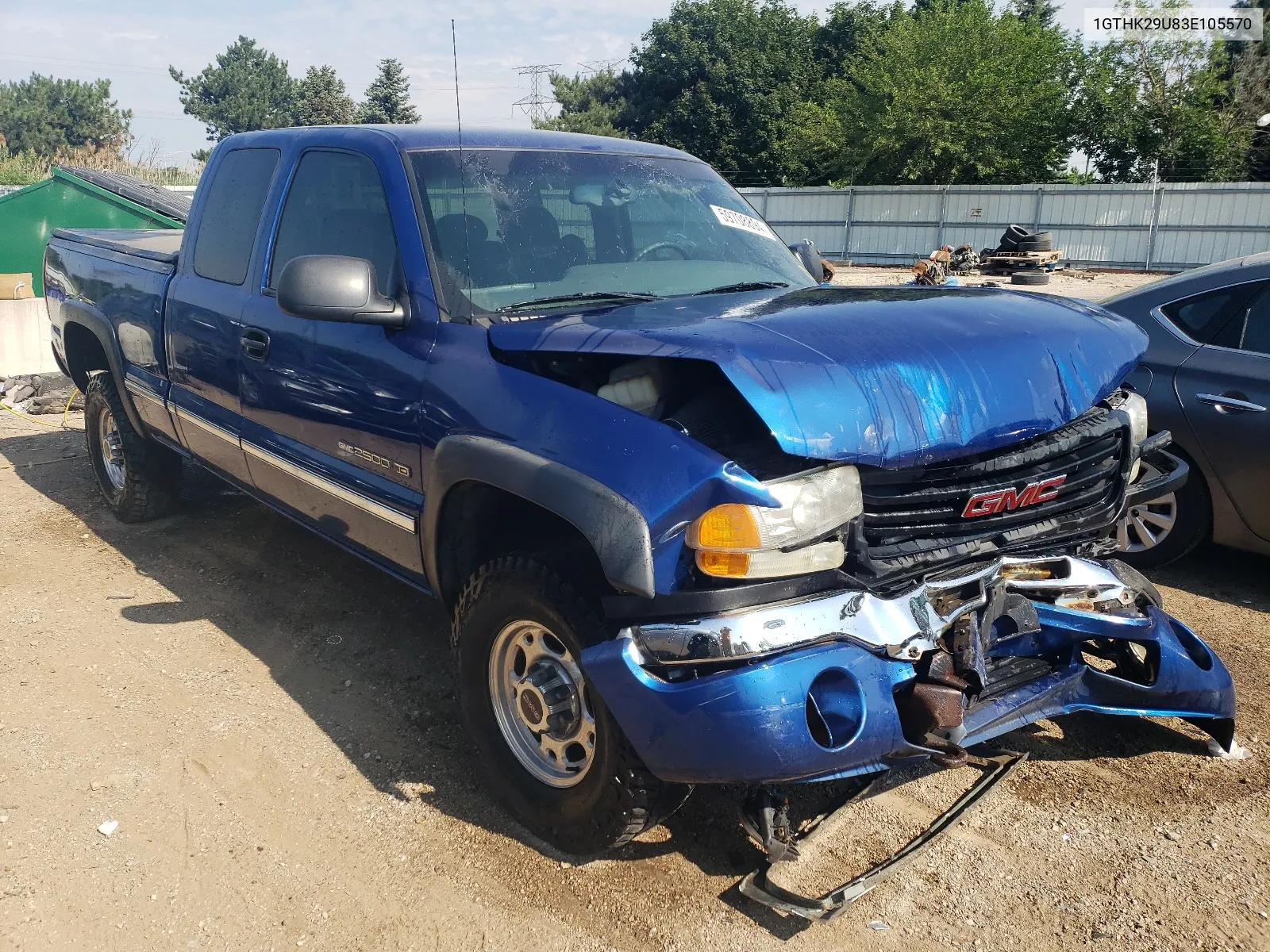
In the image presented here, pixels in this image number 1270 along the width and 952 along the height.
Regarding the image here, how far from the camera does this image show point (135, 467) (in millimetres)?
5766

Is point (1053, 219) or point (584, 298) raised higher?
point (584, 298)

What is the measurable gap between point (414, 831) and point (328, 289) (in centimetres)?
164

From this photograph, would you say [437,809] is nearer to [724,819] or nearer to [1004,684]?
[724,819]

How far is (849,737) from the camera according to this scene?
8.07 ft

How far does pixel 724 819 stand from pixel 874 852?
45 centimetres

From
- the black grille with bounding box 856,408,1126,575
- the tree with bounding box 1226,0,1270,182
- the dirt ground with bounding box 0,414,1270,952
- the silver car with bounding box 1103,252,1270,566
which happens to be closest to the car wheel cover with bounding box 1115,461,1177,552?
the silver car with bounding box 1103,252,1270,566

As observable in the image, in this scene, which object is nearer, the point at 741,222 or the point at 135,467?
the point at 741,222

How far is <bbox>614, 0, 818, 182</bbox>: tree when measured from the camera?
45781 mm

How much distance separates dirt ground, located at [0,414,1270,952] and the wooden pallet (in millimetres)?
21086

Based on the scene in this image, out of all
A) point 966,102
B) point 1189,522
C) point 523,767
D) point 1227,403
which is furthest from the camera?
point 966,102

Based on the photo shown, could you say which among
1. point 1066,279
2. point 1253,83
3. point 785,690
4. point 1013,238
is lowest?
point 1066,279

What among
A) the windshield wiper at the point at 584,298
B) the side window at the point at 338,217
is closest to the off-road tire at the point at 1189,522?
the windshield wiper at the point at 584,298

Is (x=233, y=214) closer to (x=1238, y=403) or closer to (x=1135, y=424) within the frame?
(x=1135, y=424)

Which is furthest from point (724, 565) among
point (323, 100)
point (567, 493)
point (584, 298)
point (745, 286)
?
point (323, 100)
